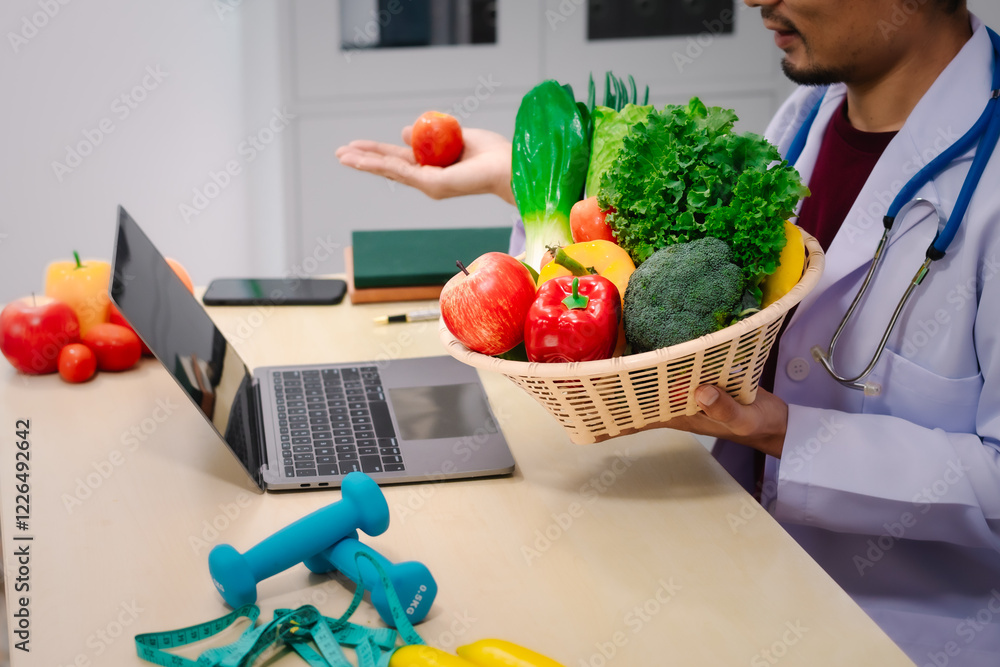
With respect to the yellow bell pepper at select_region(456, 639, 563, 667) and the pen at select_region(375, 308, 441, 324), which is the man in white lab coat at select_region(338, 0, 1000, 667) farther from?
the pen at select_region(375, 308, 441, 324)

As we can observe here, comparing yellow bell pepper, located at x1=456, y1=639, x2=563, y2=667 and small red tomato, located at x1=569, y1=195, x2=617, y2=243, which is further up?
small red tomato, located at x1=569, y1=195, x2=617, y2=243

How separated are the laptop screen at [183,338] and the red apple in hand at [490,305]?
28 centimetres

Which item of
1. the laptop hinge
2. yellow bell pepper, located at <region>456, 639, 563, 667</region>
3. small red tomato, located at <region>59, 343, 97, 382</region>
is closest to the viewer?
yellow bell pepper, located at <region>456, 639, 563, 667</region>

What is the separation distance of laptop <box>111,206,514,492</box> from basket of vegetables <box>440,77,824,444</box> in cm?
16

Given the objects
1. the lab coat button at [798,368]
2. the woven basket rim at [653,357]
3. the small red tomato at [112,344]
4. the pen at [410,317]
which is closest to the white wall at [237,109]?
the small red tomato at [112,344]

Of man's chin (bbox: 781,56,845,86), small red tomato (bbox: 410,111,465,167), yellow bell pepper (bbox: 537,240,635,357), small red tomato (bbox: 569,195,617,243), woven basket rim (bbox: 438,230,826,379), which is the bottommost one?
woven basket rim (bbox: 438,230,826,379)

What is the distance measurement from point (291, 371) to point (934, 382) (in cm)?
86

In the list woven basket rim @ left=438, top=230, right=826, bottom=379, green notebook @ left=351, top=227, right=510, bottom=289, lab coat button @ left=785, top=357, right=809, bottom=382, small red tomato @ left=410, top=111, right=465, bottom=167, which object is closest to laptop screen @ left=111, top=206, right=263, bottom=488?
woven basket rim @ left=438, top=230, right=826, bottom=379

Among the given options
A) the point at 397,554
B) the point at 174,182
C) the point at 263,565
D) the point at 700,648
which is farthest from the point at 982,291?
the point at 174,182

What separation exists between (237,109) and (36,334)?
2.13 meters

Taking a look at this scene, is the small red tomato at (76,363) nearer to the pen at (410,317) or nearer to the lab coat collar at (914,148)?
the pen at (410,317)

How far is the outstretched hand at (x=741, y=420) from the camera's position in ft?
2.96

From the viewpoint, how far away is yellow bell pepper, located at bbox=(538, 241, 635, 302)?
94cm

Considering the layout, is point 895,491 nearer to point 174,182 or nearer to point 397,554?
point 397,554
